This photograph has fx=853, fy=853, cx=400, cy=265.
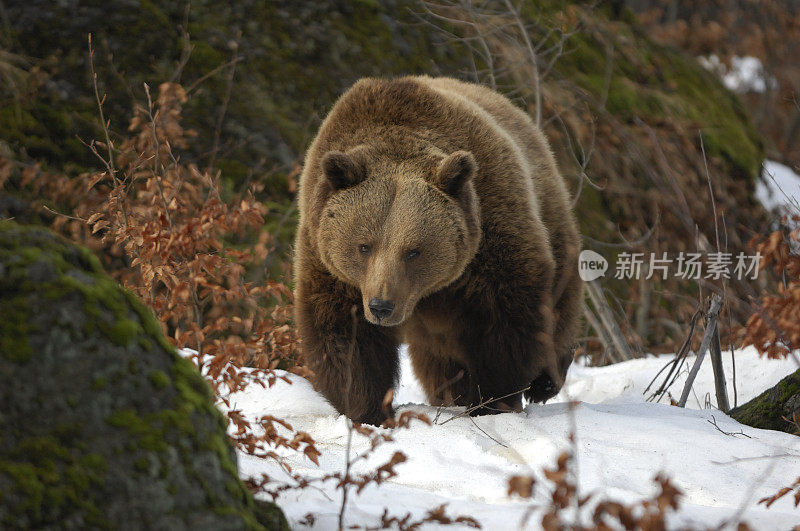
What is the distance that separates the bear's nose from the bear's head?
71mm

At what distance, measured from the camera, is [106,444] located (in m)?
2.03

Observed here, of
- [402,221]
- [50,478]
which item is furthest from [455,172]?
[50,478]

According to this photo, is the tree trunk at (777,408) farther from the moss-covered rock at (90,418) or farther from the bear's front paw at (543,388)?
the moss-covered rock at (90,418)

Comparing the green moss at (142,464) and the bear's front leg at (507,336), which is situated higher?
the green moss at (142,464)

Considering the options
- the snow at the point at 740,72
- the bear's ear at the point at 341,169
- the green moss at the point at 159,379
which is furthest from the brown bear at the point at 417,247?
the snow at the point at 740,72

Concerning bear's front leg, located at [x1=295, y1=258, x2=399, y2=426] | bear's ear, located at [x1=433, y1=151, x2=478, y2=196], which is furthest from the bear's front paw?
bear's ear, located at [x1=433, y1=151, x2=478, y2=196]

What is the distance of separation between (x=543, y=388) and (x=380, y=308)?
7.12 ft

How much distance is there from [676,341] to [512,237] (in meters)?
5.51

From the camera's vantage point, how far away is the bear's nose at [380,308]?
4.30 m

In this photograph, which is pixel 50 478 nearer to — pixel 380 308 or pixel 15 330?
pixel 15 330

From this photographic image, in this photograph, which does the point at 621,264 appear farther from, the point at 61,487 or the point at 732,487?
the point at 61,487

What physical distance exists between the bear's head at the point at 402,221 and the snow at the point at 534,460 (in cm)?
79

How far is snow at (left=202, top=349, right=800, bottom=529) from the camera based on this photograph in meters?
2.91

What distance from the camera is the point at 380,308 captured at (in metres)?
4.30
